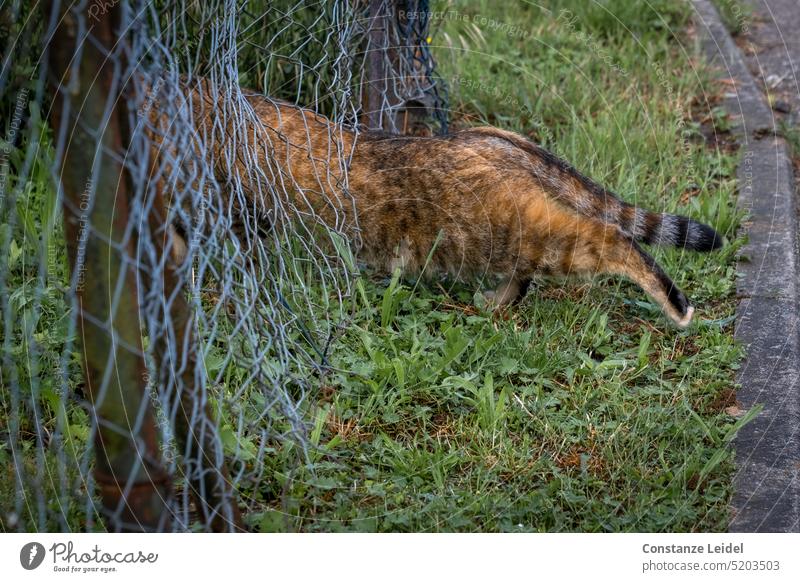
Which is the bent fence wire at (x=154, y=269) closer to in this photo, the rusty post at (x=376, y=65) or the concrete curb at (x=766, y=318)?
the rusty post at (x=376, y=65)

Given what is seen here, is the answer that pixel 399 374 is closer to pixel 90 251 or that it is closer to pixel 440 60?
pixel 90 251

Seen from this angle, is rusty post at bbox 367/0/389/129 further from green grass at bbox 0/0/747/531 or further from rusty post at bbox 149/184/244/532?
rusty post at bbox 149/184/244/532

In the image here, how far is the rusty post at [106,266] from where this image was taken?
2002 mm

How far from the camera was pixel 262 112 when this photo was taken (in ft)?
13.7

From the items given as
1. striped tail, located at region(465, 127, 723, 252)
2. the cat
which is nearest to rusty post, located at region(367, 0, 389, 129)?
the cat

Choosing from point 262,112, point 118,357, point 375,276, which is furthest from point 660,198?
point 118,357

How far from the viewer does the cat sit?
12.5 ft

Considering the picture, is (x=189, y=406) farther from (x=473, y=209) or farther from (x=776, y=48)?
(x=776, y=48)

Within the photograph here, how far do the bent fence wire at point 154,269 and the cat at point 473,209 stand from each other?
6 cm

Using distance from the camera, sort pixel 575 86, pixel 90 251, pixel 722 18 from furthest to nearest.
→ pixel 722 18
pixel 575 86
pixel 90 251

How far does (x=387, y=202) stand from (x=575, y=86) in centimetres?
212

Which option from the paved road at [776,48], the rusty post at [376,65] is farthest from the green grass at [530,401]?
the paved road at [776,48]

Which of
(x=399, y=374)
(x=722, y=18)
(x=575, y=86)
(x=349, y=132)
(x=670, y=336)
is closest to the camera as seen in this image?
(x=399, y=374)

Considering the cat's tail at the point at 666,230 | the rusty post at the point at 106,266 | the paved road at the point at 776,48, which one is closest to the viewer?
the rusty post at the point at 106,266
